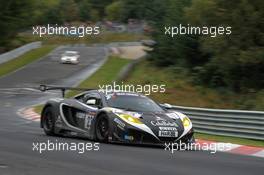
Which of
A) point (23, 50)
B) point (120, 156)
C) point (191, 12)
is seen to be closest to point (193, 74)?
point (191, 12)

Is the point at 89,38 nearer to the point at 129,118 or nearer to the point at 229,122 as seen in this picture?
the point at 229,122

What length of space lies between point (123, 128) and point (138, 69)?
36351 mm

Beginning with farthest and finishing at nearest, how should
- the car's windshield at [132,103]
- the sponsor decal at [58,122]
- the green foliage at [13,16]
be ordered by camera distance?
the green foliage at [13,16] → the sponsor decal at [58,122] → the car's windshield at [132,103]

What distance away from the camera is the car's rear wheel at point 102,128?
1299 centimetres

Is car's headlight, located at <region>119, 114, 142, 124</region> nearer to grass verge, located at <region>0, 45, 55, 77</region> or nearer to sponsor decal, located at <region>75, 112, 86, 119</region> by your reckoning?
sponsor decal, located at <region>75, 112, 86, 119</region>

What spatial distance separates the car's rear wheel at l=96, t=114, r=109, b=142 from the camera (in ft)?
42.6

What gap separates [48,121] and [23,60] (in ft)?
156

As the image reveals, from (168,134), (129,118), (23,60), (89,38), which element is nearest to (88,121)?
(129,118)

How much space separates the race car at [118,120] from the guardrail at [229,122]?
247 cm

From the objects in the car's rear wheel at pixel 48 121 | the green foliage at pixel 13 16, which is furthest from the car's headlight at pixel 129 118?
the green foliage at pixel 13 16

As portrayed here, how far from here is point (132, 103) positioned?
1370cm

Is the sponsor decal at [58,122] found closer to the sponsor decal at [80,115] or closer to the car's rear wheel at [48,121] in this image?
the car's rear wheel at [48,121]

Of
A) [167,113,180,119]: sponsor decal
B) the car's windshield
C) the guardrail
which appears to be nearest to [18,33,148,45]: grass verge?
the guardrail

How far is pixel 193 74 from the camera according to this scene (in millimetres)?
36906
